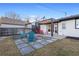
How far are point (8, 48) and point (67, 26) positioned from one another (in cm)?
213

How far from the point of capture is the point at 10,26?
5.43 m

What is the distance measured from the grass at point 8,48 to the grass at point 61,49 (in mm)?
498

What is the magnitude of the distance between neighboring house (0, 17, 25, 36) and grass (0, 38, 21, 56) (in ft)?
0.80

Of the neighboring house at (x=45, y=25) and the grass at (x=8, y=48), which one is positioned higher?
the neighboring house at (x=45, y=25)

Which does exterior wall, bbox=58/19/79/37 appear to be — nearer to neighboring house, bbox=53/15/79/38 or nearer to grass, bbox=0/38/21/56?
neighboring house, bbox=53/15/79/38

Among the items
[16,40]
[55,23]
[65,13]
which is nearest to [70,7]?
[65,13]

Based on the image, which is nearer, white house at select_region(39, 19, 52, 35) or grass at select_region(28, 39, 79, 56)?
grass at select_region(28, 39, 79, 56)

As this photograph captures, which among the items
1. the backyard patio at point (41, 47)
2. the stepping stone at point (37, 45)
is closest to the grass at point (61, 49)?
the backyard patio at point (41, 47)

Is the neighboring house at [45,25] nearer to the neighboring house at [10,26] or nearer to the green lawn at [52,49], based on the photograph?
the green lawn at [52,49]

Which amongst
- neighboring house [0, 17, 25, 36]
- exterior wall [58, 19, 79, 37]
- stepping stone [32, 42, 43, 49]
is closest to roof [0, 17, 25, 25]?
neighboring house [0, 17, 25, 36]

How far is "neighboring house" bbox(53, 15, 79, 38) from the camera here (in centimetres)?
550

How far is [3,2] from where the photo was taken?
496 cm

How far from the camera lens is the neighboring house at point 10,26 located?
5273 mm

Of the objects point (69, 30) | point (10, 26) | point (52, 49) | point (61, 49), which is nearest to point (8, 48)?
point (10, 26)
